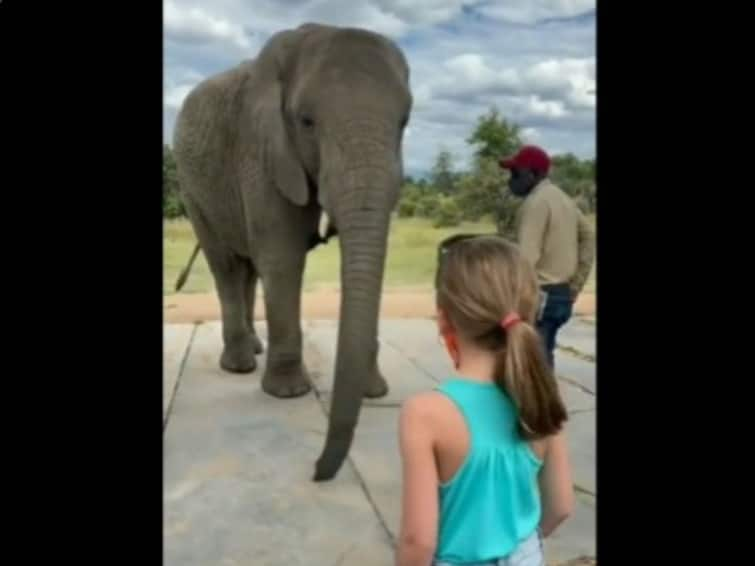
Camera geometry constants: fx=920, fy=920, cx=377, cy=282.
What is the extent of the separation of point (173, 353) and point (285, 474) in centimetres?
241

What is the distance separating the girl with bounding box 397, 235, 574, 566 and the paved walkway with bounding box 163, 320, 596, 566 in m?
1.01

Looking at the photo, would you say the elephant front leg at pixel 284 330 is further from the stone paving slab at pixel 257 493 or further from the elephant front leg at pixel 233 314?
the elephant front leg at pixel 233 314

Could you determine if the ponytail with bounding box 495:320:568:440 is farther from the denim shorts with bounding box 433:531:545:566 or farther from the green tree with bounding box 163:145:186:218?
the green tree with bounding box 163:145:186:218

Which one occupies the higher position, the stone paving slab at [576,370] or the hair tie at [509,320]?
the hair tie at [509,320]

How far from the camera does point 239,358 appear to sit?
4.52 m

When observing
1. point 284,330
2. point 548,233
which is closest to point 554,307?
point 548,233

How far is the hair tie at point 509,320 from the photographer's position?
127 centimetres

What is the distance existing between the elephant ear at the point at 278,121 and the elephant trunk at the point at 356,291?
467 millimetres

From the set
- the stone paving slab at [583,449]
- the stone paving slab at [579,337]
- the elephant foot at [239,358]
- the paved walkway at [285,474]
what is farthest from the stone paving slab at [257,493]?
the stone paving slab at [579,337]

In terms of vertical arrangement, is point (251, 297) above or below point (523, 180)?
below

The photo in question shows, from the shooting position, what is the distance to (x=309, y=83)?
324 cm

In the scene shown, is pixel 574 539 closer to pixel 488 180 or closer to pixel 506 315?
pixel 506 315
